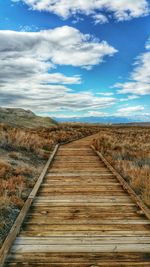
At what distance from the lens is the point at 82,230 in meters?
5.58

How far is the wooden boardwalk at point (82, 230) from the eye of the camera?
451 centimetres

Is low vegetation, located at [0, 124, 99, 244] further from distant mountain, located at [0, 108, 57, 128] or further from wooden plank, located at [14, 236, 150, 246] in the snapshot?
distant mountain, located at [0, 108, 57, 128]

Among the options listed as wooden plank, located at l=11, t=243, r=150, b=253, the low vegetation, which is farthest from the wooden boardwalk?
the low vegetation

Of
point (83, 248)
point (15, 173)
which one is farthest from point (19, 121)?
point (83, 248)

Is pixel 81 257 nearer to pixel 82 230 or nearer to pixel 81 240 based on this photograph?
pixel 81 240

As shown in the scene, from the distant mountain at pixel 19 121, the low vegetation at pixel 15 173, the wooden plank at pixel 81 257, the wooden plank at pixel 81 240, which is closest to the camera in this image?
the wooden plank at pixel 81 257

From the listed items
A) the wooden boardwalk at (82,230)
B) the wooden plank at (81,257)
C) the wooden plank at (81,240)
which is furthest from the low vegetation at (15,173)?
the wooden plank at (81,257)

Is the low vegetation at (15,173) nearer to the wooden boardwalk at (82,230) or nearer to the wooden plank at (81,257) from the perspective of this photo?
the wooden boardwalk at (82,230)

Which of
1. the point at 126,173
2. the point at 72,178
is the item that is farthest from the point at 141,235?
the point at 126,173

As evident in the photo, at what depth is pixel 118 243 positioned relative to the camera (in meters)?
5.02

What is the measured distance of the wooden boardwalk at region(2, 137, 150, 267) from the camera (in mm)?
4508

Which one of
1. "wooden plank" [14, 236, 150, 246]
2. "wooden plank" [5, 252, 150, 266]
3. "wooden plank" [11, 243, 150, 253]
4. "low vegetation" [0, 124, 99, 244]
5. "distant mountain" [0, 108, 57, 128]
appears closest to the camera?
"wooden plank" [5, 252, 150, 266]

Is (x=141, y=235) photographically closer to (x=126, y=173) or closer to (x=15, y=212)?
(x=15, y=212)

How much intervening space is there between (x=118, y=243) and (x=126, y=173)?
643cm
